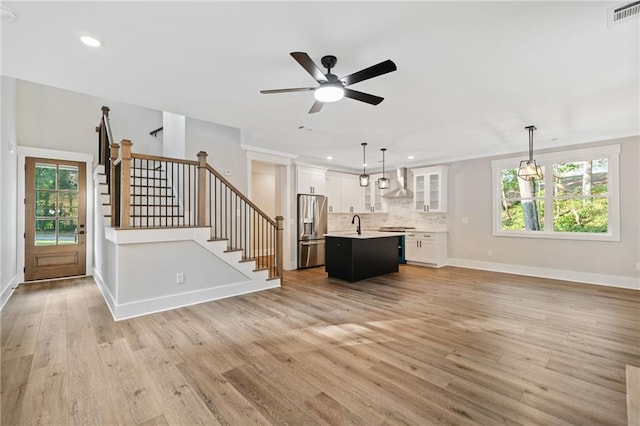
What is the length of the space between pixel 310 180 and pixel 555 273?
5518mm

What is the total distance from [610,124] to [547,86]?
8.17 ft

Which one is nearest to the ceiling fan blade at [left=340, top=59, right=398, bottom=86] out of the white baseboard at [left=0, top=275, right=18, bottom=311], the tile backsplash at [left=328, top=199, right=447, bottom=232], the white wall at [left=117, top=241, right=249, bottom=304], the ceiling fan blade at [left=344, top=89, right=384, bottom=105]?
the ceiling fan blade at [left=344, top=89, right=384, bottom=105]

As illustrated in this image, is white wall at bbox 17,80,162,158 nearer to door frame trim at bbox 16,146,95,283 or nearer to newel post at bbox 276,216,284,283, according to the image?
door frame trim at bbox 16,146,95,283

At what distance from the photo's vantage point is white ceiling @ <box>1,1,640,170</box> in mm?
2072

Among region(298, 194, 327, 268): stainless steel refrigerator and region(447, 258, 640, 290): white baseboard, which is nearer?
region(447, 258, 640, 290): white baseboard

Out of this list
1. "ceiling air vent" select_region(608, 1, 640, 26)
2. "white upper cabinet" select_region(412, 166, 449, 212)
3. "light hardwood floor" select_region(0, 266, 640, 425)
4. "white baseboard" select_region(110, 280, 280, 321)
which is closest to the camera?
"light hardwood floor" select_region(0, 266, 640, 425)

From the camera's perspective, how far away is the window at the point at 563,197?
17.4 feet

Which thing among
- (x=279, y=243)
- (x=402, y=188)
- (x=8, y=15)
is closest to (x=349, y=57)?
(x=8, y=15)

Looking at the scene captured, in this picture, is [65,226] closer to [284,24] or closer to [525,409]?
[284,24]

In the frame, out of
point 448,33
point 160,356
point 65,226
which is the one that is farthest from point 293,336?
point 65,226

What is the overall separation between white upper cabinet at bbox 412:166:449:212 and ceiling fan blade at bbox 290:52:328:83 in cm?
562

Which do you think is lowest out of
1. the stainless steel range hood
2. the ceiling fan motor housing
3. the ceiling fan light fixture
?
the stainless steel range hood

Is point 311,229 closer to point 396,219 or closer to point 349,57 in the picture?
point 396,219

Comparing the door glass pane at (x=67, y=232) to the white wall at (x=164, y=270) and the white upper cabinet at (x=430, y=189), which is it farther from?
the white upper cabinet at (x=430, y=189)
